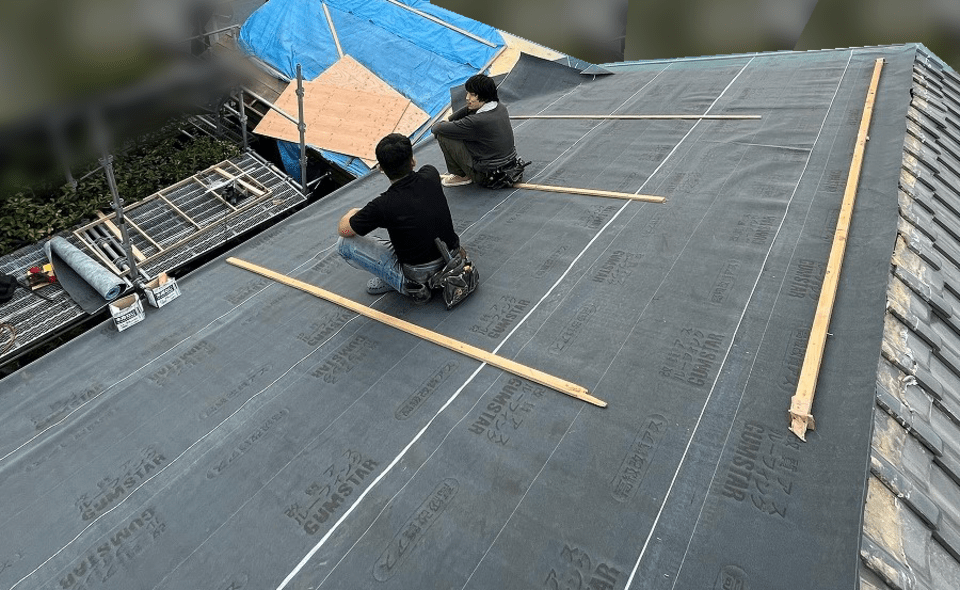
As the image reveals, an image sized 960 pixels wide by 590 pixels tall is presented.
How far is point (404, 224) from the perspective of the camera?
388cm

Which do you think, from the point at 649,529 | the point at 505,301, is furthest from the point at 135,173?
the point at 649,529

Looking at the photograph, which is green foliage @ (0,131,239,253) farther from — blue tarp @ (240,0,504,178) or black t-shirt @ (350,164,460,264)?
black t-shirt @ (350,164,460,264)

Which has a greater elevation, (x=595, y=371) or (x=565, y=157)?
(x=565, y=157)

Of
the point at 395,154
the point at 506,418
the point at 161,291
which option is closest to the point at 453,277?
the point at 395,154

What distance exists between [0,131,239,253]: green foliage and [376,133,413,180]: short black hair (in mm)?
5711

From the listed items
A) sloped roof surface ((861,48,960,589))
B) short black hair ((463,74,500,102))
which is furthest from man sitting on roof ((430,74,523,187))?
sloped roof surface ((861,48,960,589))

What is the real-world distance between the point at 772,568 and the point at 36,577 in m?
3.50

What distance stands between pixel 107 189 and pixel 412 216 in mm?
6790

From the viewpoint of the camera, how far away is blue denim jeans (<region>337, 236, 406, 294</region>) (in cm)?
417

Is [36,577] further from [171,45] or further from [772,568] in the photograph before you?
[171,45]

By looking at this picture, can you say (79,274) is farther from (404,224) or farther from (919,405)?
(919,405)

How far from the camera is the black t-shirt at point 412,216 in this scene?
3.85 metres

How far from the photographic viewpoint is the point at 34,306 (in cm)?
641

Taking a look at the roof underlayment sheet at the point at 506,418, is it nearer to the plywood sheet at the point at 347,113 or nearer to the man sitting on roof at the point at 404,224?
the man sitting on roof at the point at 404,224
